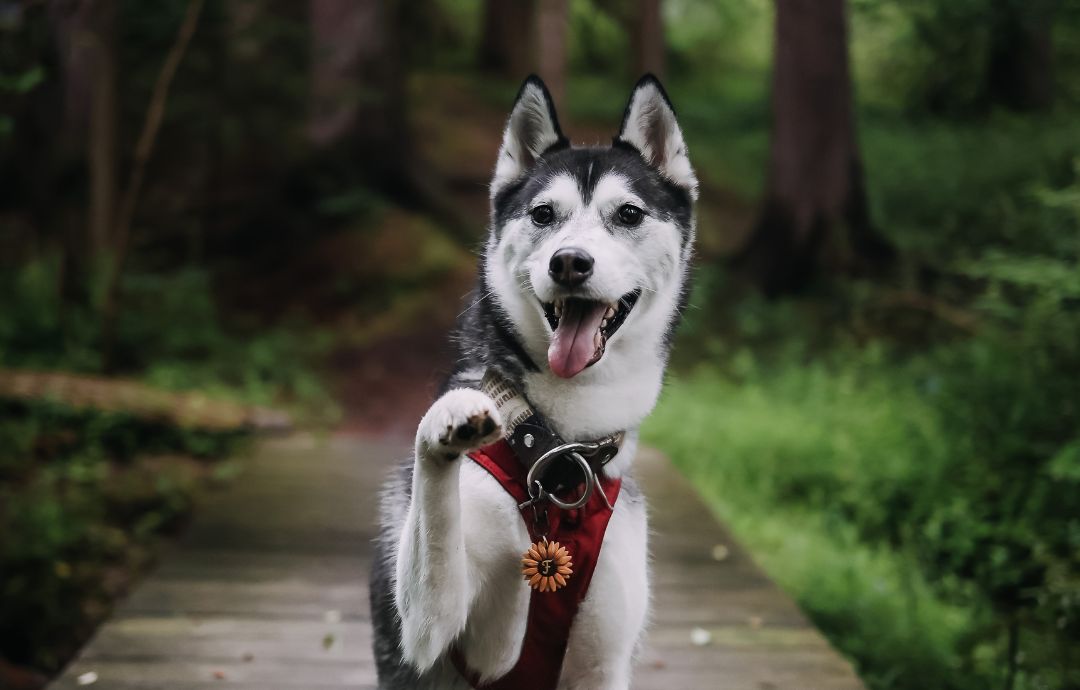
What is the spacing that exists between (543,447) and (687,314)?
659mm

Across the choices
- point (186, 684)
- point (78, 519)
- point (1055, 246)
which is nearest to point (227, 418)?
point (78, 519)

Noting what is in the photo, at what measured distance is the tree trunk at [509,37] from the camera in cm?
1423

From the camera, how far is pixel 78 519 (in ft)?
15.1

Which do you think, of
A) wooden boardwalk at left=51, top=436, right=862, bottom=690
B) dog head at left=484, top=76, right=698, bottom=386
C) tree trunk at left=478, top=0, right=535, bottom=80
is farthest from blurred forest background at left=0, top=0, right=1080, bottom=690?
tree trunk at left=478, top=0, right=535, bottom=80

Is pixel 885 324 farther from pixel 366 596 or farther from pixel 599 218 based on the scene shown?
pixel 599 218

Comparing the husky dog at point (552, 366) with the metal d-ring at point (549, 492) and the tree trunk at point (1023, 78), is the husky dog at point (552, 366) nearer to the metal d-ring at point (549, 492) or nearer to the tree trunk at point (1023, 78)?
the metal d-ring at point (549, 492)

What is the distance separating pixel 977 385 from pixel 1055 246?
0.88m

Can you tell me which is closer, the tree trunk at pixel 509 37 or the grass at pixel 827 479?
the grass at pixel 827 479

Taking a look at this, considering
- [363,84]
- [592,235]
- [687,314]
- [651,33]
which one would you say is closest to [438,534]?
[592,235]

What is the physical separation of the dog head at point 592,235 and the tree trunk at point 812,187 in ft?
19.1

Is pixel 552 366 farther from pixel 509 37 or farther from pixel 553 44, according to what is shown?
pixel 509 37

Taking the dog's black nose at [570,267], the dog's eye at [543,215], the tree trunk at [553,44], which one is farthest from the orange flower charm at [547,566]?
the tree trunk at [553,44]

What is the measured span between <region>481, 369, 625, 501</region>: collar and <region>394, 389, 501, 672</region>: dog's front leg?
0.77 ft

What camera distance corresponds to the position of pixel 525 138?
221cm
